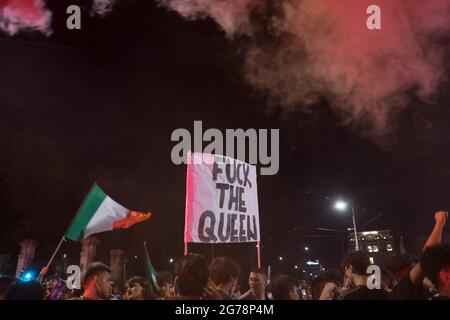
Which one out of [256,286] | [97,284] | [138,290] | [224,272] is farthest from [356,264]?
[138,290]

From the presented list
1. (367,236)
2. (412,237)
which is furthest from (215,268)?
(367,236)

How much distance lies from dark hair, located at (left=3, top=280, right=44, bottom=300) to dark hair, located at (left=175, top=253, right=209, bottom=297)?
2.17m

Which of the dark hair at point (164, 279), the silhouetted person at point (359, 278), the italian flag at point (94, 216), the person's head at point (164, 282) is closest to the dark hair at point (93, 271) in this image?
the italian flag at point (94, 216)

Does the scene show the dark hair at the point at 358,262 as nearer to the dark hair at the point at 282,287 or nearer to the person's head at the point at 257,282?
the dark hair at the point at 282,287

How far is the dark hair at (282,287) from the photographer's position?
176 inches

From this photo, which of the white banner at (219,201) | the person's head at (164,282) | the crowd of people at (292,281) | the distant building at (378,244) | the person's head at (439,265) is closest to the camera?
the person's head at (439,265)

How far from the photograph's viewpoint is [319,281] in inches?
189

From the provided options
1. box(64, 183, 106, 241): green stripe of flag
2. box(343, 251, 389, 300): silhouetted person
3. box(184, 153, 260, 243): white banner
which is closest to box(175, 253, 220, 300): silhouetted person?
box(343, 251, 389, 300): silhouetted person

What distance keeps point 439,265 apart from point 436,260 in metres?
0.05

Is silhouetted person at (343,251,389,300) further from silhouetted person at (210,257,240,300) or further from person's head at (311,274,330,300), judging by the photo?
silhouetted person at (210,257,240,300)

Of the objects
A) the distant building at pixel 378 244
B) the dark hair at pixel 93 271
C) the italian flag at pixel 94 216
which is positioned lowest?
the dark hair at pixel 93 271

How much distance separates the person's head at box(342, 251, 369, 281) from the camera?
361 cm

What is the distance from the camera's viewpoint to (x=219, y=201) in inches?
226
